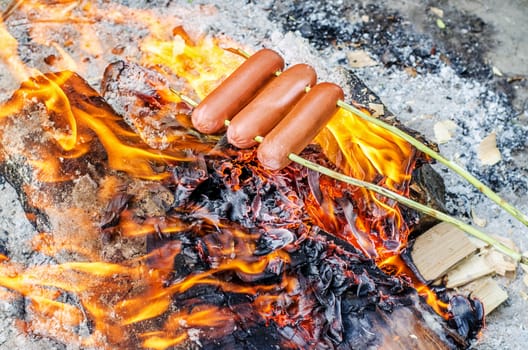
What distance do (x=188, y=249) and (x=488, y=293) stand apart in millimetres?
1599

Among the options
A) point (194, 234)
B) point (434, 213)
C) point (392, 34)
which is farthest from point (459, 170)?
point (392, 34)

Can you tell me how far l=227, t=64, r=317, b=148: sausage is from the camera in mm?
2668

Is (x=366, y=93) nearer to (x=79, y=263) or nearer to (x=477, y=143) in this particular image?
(x=477, y=143)

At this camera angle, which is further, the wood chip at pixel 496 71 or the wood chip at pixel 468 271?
the wood chip at pixel 496 71

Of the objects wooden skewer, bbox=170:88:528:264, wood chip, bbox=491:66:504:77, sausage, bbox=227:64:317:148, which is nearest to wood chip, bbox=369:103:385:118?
sausage, bbox=227:64:317:148

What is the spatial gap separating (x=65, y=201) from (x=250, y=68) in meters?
1.08

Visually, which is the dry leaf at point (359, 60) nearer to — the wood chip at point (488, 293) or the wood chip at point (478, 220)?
the wood chip at point (478, 220)

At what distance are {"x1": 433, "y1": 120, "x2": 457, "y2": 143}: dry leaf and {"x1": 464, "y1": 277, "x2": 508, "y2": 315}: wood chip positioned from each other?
1142mm

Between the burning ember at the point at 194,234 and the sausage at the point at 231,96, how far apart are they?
0.20 metres

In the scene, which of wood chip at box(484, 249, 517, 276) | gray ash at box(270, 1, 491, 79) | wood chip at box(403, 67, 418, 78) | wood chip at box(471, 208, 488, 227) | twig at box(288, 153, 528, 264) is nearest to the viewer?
twig at box(288, 153, 528, 264)

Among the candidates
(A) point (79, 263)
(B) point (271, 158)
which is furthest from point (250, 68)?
(A) point (79, 263)

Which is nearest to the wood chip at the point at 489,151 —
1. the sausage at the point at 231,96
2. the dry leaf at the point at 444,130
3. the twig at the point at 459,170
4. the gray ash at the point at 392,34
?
the dry leaf at the point at 444,130

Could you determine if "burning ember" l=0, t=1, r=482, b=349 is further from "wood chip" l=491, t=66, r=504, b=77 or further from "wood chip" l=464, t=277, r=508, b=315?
"wood chip" l=491, t=66, r=504, b=77

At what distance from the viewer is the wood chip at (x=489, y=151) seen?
12.4 ft
